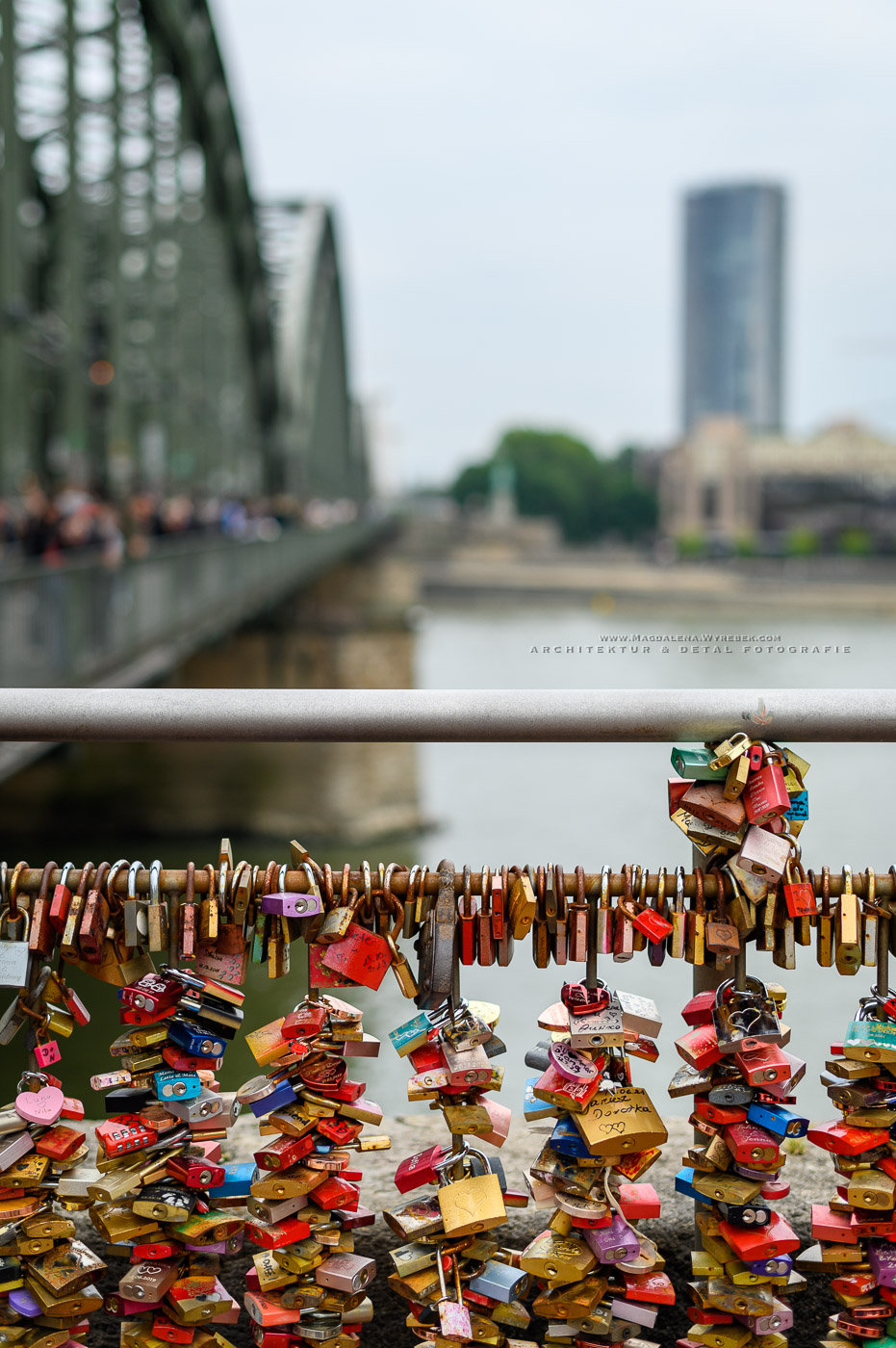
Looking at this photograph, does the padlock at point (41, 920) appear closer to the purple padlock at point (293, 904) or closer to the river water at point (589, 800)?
the purple padlock at point (293, 904)

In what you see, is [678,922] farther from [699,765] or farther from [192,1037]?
[192,1037]

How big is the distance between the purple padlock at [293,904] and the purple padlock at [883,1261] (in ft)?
2.45

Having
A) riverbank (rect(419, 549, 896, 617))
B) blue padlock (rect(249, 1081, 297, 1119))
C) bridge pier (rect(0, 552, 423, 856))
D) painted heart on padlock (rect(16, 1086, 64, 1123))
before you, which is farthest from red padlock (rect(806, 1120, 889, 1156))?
bridge pier (rect(0, 552, 423, 856))

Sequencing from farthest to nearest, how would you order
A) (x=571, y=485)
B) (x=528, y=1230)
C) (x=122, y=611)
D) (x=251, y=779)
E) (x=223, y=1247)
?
(x=571, y=485) < (x=251, y=779) < (x=122, y=611) < (x=528, y=1230) < (x=223, y=1247)

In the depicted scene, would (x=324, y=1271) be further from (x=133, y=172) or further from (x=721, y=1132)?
(x=133, y=172)

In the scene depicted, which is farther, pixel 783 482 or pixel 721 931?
pixel 783 482

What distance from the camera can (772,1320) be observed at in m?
2.30

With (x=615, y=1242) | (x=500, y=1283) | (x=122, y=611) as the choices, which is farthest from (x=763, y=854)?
(x=122, y=611)

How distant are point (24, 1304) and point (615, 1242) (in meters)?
0.90

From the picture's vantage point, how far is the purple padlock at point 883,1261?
2.28 m

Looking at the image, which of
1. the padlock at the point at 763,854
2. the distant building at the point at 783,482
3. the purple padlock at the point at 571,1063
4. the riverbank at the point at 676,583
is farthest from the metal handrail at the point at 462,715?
the distant building at the point at 783,482

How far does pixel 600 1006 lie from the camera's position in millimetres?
2244

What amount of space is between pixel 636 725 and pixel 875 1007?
0.56 m

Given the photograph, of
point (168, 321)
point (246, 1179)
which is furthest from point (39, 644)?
point (168, 321)
